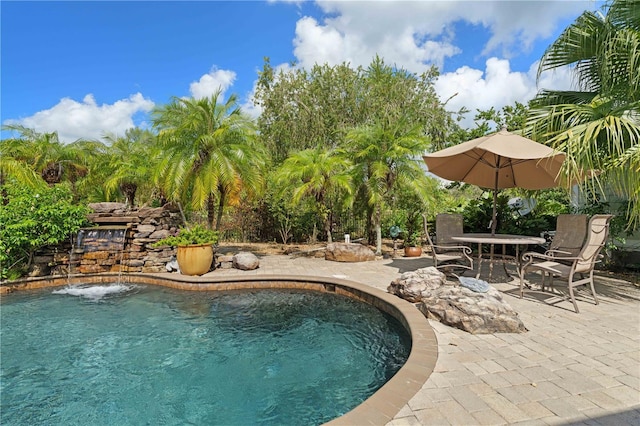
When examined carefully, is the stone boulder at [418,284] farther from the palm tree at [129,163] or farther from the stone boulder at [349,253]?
the palm tree at [129,163]

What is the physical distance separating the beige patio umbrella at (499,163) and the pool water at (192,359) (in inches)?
131

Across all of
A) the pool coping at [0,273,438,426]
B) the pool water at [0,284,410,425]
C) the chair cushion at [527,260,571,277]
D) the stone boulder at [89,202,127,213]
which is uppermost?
the stone boulder at [89,202,127,213]

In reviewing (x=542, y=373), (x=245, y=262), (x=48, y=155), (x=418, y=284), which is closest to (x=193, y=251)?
(x=245, y=262)

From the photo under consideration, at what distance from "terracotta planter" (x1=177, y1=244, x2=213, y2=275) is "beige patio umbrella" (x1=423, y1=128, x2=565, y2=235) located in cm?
541

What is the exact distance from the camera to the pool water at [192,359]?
9.53 feet

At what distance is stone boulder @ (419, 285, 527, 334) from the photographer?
3746 mm

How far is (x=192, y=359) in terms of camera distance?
389 cm

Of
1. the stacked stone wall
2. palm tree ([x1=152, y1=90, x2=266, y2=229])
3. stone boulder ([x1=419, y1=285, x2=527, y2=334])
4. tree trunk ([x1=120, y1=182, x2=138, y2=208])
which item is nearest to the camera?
stone boulder ([x1=419, y1=285, x2=527, y2=334])

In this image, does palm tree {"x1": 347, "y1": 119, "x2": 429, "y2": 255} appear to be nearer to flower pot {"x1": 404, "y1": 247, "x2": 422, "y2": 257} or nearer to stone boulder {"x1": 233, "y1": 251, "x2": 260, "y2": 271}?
flower pot {"x1": 404, "y1": 247, "x2": 422, "y2": 257}

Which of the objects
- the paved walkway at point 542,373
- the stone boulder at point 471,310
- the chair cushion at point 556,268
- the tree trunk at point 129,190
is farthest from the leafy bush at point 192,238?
the tree trunk at point 129,190

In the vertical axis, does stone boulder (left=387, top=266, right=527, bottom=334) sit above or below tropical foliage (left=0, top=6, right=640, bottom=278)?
below

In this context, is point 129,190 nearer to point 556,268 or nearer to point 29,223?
point 29,223

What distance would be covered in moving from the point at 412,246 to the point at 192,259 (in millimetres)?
6363

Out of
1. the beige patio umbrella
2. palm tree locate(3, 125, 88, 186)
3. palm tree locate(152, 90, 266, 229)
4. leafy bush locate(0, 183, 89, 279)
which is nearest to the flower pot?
the beige patio umbrella
